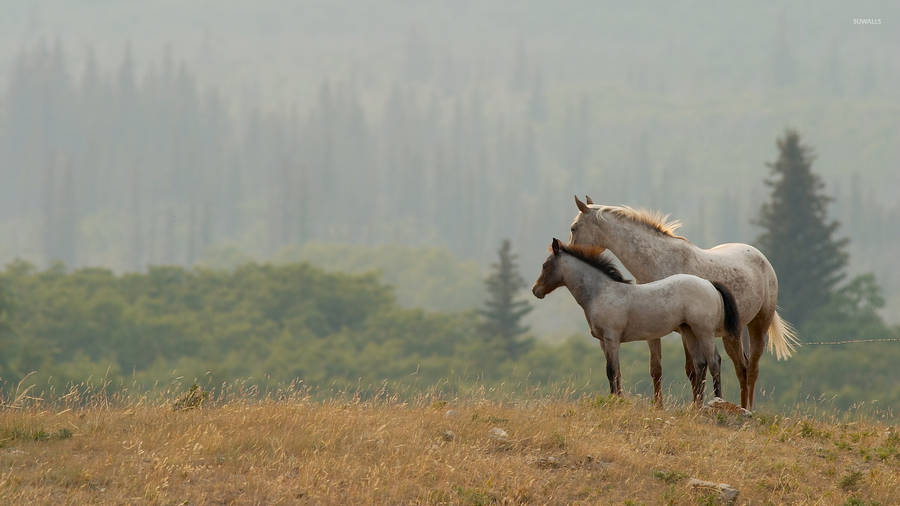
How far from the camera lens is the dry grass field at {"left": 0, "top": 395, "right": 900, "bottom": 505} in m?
9.48

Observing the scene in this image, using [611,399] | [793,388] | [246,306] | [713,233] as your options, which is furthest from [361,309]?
[713,233]

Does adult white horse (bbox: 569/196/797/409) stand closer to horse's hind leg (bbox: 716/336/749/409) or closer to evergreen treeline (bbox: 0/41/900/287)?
horse's hind leg (bbox: 716/336/749/409)

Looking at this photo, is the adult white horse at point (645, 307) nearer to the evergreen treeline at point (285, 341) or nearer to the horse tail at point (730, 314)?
the horse tail at point (730, 314)

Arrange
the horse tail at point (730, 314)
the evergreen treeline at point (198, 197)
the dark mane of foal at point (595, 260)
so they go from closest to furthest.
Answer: the horse tail at point (730, 314)
the dark mane of foal at point (595, 260)
the evergreen treeline at point (198, 197)

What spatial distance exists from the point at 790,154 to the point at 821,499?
63.8m

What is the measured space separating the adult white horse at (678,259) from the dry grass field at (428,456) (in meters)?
1.46

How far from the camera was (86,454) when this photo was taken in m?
10.3

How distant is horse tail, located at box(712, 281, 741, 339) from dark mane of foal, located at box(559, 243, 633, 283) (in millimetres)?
1289

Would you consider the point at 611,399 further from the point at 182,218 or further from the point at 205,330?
the point at 182,218

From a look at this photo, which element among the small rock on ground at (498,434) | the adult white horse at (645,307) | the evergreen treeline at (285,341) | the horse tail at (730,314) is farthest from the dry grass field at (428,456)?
the evergreen treeline at (285,341)

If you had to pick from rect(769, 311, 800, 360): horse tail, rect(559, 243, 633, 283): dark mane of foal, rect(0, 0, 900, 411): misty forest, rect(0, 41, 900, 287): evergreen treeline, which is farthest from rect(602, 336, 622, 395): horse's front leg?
rect(0, 41, 900, 287): evergreen treeline

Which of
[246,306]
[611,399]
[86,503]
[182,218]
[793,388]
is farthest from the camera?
[182,218]

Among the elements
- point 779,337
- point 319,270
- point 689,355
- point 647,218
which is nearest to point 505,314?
point 319,270

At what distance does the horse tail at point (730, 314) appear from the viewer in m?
13.0
